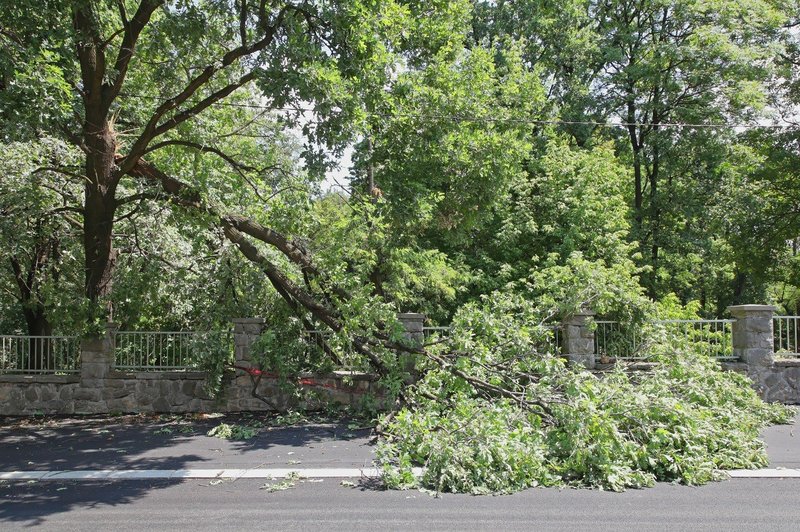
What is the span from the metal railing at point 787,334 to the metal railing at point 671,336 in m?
0.96

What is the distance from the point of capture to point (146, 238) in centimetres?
1204

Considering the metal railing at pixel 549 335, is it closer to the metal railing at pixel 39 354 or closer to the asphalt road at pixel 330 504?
the asphalt road at pixel 330 504

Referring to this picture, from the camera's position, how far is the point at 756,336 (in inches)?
441

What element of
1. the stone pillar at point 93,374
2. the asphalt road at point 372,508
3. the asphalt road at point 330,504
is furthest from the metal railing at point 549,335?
the stone pillar at point 93,374

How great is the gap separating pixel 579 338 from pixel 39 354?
9649mm

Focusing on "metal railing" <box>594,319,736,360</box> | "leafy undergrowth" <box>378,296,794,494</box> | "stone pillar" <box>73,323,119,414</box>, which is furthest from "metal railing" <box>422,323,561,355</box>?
"stone pillar" <box>73,323,119,414</box>

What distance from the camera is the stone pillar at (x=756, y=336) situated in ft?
36.5

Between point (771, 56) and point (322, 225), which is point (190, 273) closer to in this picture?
point (322, 225)

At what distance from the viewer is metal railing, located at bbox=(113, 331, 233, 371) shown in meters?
11.1

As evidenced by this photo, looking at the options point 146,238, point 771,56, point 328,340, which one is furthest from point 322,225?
point 771,56

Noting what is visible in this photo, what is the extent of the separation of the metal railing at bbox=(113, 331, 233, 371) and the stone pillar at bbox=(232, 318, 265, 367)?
557 mm

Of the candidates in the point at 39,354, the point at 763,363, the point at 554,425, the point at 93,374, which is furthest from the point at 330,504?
the point at 763,363

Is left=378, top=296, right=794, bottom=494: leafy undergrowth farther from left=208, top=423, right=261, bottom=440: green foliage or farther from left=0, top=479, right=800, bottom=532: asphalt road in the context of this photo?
left=208, top=423, right=261, bottom=440: green foliage

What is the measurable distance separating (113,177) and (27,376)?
3863mm
